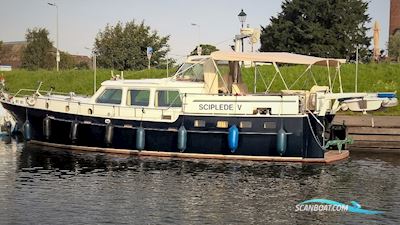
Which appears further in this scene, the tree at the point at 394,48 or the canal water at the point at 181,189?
the tree at the point at 394,48

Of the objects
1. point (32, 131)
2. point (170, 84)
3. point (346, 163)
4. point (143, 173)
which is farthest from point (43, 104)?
point (346, 163)

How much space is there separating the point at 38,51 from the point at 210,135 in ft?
167

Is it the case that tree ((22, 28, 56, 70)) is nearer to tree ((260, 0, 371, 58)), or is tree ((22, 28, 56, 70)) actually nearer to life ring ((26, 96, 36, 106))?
tree ((260, 0, 371, 58))

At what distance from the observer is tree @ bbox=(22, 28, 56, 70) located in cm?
6744

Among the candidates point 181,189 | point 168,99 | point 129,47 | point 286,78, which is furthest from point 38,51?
point 181,189

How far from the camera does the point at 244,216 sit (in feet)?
45.2

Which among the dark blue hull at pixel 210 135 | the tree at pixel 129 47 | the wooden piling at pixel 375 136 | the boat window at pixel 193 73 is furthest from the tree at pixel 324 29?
the dark blue hull at pixel 210 135

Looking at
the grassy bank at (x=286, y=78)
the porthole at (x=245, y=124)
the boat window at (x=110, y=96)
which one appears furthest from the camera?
the grassy bank at (x=286, y=78)

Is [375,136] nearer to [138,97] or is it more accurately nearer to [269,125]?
[269,125]

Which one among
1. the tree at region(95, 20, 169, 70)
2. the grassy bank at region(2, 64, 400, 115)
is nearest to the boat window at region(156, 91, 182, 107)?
the grassy bank at region(2, 64, 400, 115)

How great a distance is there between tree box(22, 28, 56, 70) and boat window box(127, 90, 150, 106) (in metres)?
47.4

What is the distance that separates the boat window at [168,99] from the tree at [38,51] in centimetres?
4813

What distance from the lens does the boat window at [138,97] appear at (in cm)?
2253

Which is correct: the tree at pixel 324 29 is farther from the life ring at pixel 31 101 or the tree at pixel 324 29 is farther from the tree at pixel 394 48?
the life ring at pixel 31 101
